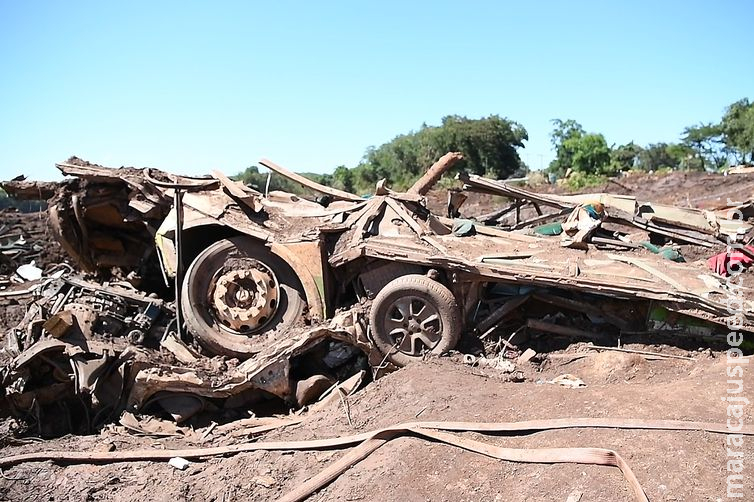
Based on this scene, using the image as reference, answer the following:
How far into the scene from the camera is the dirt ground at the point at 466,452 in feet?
11.4

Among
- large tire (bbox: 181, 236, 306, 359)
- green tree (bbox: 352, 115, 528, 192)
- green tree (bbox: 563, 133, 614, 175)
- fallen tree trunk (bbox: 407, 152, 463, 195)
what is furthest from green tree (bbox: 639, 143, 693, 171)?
large tire (bbox: 181, 236, 306, 359)

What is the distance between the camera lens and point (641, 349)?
17.3ft

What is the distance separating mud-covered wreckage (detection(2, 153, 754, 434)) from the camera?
5.64 metres

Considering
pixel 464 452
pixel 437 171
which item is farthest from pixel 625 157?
pixel 464 452

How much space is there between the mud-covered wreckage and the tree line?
76.7 ft

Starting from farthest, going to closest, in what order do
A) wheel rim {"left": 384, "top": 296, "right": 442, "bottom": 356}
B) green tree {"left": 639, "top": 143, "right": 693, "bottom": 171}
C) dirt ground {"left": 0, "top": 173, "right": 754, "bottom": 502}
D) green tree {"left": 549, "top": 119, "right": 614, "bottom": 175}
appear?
green tree {"left": 639, "top": 143, "right": 693, "bottom": 171}, green tree {"left": 549, "top": 119, "right": 614, "bottom": 175}, wheel rim {"left": 384, "top": 296, "right": 442, "bottom": 356}, dirt ground {"left": 0, "top": 173, "right": 754, "bottom": 502}

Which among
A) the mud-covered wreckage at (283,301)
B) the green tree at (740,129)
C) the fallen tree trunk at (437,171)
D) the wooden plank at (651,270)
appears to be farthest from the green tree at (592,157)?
the wooden plank at (651,270)

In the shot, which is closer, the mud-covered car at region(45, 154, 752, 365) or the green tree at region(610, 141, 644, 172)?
the mud-covered car at region(45, 154, 752, 365)

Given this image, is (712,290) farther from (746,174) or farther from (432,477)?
(746,174)

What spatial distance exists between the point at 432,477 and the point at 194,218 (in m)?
3.91

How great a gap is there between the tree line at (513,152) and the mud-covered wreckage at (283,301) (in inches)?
920

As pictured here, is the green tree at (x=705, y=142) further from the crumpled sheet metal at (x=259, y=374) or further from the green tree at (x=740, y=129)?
the crumpled sheet metal at (x=259, y=374)

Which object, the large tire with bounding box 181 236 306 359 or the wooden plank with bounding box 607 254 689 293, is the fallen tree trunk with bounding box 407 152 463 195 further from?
the wooden plank with bounding box 607 254 689 293

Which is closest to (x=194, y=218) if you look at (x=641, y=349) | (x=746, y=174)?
(x=641, y=349)
